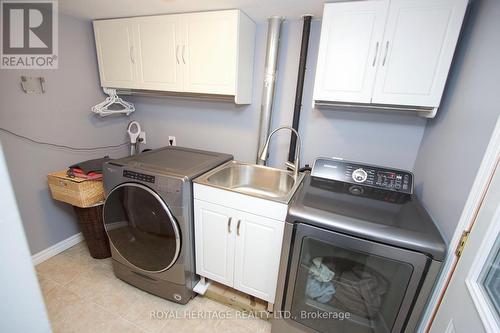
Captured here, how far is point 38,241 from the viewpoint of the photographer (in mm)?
1958

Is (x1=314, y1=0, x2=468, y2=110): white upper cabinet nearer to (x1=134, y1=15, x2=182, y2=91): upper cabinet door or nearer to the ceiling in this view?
the ceiling

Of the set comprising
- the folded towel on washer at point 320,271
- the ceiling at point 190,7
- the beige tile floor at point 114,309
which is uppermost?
the ceiling at point 190,7

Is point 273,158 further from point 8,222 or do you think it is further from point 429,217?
point 8,222

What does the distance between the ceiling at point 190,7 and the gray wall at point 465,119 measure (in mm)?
831

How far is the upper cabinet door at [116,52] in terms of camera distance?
1.87 metres

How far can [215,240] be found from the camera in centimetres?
157

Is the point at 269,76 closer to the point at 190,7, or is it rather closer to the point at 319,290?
the point at 190,7

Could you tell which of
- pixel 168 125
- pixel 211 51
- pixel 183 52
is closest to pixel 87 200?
pixel 168 125

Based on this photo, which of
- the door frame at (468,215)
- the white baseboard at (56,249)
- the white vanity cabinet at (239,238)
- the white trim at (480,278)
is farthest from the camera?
the white baseboard at (56,249)

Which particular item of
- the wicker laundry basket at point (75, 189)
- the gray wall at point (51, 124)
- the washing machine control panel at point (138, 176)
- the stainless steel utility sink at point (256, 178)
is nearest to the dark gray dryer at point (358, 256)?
the stainless steel utility sink at point (256, 178)

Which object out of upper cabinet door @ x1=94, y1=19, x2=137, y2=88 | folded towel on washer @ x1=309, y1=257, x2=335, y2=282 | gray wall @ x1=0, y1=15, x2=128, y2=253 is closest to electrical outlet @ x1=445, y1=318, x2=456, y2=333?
folded towel on washer @ x1=309, y1=257, x2=335, y2=282

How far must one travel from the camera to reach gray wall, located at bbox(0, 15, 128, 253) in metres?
1.70

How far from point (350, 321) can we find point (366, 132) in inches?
50.1

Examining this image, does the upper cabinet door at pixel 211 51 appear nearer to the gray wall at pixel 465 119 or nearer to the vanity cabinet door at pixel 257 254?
the vanity cabinet door at pixel 257 254
